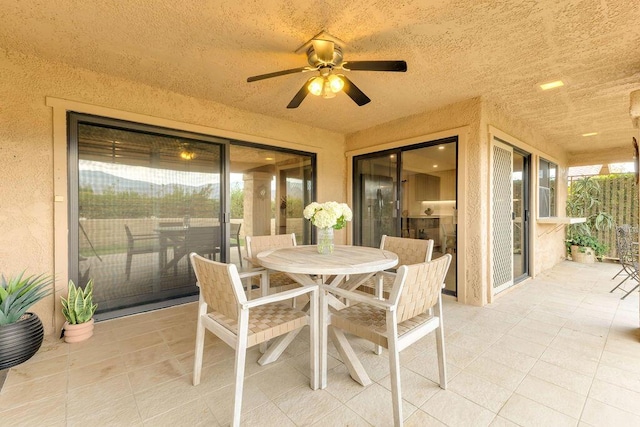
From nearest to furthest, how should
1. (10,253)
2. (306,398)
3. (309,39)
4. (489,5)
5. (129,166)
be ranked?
(306,398) < (489,5) < (309,39) < (10,253) < (129,166)

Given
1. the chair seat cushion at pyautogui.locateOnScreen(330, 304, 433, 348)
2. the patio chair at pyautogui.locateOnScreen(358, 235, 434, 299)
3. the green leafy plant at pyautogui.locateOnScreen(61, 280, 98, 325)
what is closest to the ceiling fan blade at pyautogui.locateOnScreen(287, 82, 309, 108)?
the patio chair at pyautogui.locateOnScreen(358, 235, 434, 299)

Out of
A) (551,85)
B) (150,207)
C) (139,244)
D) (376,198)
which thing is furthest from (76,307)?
(551,85)

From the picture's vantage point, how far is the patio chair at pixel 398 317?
1426mm

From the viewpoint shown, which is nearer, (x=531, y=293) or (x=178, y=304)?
(x=178, y=304)

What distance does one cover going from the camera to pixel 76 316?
2439 mm

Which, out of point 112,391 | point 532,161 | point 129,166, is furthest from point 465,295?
point 129,166

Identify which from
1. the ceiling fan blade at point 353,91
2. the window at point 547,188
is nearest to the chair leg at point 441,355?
the ceiling fan blade at point 353,91

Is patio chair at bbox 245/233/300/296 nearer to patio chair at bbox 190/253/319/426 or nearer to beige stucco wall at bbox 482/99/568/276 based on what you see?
patio chair at bbox 190/253/319/426

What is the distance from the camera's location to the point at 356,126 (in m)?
4.52

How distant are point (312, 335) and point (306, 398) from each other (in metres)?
0.36

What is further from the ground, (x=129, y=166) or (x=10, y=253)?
(x=129, y=166)

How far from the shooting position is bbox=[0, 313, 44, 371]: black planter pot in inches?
76.9

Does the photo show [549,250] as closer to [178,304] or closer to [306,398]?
[306,398]

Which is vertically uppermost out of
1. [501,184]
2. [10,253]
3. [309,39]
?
[309,39]
